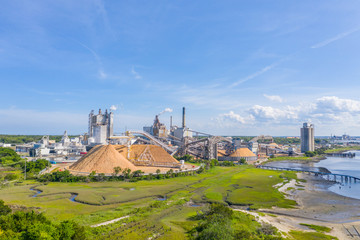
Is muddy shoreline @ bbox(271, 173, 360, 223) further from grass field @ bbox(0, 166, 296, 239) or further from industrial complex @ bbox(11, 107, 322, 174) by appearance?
industrial complex @ bbox(11, 107, 322, 174)

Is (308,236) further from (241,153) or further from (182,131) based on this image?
(182,131)

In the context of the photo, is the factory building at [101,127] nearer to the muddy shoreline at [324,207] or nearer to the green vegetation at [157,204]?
the green vegetation at [157,204]

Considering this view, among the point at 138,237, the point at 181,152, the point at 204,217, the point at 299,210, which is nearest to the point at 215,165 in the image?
the point at 181,152

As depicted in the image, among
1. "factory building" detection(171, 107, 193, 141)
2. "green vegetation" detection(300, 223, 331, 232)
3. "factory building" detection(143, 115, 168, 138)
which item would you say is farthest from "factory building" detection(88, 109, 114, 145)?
"green vegetation" detection(300, 223, 331, 232)

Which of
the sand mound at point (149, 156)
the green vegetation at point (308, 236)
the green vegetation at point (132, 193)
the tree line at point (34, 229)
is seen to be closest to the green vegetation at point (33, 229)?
the tree line at point (34, 229)

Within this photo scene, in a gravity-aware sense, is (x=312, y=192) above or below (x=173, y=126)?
below

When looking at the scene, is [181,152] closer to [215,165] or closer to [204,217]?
[215,165]

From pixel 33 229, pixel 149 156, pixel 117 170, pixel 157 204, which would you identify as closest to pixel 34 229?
pixel 33 229
